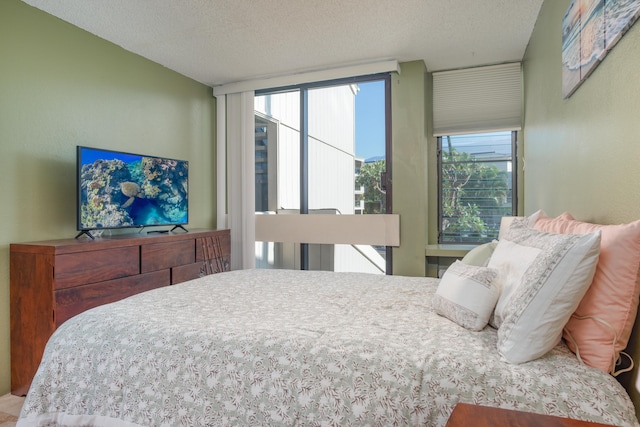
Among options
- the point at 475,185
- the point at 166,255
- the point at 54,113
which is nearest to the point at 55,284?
the point at 166,255

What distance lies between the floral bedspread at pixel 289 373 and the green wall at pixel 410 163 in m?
1.98

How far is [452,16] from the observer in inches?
108

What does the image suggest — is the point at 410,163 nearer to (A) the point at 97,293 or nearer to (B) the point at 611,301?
(B) the point at 611,301

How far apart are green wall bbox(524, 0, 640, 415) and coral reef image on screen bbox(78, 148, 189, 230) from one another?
10.0ft

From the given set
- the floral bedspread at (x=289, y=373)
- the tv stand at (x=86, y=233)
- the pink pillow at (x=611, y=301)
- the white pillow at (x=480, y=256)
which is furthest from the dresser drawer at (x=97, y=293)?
the pink pillow at (x=611, y=301)

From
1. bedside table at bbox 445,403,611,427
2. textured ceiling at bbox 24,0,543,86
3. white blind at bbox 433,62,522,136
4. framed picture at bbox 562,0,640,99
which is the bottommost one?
bedside table at bbox 445,403,611,427

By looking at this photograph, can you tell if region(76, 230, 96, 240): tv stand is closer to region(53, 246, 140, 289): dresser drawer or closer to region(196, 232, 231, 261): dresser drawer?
region(53, 246, 140, 289): dresser drawer

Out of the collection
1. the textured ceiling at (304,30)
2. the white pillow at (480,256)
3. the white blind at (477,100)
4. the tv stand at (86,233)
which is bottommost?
the white pillow at (480,256)

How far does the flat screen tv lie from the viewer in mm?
2664

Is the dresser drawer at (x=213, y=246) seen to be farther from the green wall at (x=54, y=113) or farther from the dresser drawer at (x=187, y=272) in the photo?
the green wall at (x=54, y=113)

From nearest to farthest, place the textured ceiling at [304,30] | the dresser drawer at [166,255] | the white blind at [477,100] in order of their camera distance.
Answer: the textured ceiling at [304,30]
the dresser drawer at [166,255]
the white blind at [477,100]

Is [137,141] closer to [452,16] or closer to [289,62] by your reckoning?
[289,62]

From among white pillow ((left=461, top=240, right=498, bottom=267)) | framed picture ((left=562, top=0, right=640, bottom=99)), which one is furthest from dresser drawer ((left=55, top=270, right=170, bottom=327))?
framed picture ((left=562, top=0, right=640, bottom=99))

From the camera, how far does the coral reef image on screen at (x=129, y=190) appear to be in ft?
8.79
